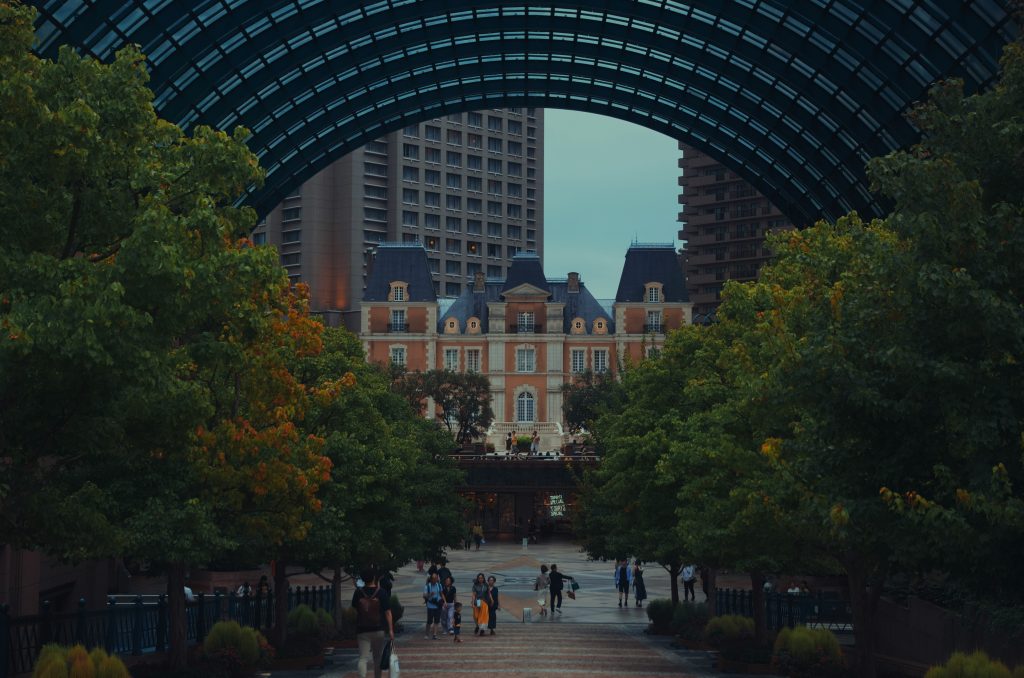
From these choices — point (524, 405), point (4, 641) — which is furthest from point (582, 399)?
point (4, 641)

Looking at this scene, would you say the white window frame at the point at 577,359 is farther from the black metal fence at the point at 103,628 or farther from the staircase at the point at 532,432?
the black metal fence at the point at 103,628

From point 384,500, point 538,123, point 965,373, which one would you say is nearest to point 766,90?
point 384,500

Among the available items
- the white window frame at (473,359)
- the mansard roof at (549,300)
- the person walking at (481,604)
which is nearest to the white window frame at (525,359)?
the white window frame at (473,359)

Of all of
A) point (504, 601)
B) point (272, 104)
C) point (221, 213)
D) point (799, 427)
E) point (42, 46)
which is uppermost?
point (272, 104)

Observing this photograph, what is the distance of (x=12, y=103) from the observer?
15.6 metres

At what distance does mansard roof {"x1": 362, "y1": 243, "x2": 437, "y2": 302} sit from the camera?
122 meters

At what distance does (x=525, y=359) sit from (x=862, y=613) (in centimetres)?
9655

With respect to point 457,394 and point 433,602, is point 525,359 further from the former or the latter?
point 433,602

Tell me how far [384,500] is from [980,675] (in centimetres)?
1716

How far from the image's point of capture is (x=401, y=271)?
12244 centimetres

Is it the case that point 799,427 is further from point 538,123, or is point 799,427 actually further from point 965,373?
point 538,123

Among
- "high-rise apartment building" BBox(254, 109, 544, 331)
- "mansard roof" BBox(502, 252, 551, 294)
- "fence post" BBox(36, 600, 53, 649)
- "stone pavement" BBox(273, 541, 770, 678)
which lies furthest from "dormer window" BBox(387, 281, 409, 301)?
"fence post" BBox(36, 600, 53, 649)

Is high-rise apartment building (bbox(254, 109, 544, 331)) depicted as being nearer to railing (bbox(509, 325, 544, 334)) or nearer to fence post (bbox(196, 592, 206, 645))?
railing (bbox(509, 325, 544, 334))

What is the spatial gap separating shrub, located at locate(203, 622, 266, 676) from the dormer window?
96256 mm
